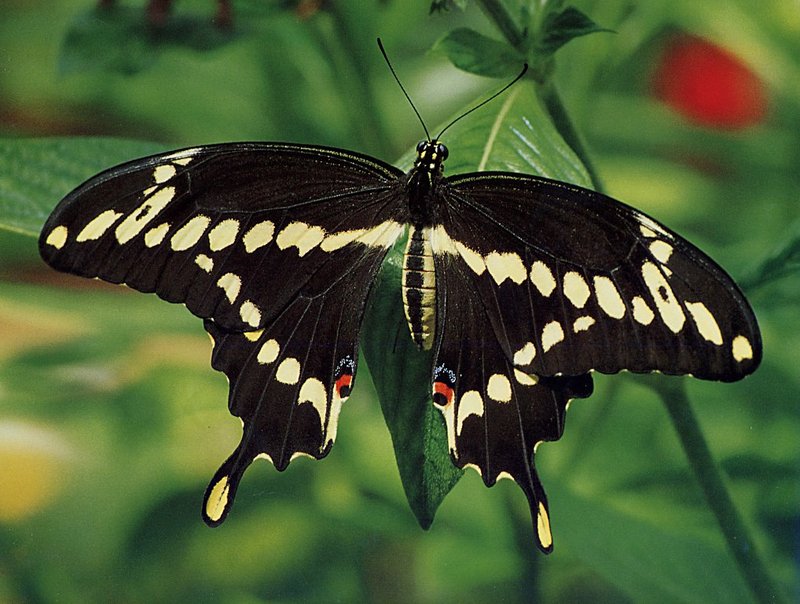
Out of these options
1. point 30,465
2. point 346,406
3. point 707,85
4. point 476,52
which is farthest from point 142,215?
point 707,85

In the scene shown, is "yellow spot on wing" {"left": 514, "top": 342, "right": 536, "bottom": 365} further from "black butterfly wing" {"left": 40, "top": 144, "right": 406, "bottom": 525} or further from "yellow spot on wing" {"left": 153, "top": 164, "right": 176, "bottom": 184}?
"yellow spot on wing" {"left": 153, "top": 164, "right": 176, "bottom": 184}

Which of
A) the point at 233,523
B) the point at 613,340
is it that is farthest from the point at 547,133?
the point at 233,523

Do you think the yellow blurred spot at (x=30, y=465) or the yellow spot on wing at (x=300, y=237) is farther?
the yellow blurred spot at (x=30, y=465)

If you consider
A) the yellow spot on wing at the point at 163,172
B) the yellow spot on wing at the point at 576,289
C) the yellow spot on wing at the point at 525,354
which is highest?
the yellow spot on wing at the point at 576,289

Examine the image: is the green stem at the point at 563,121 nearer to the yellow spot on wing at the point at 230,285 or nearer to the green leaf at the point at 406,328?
the green leaf at the point at 406,328

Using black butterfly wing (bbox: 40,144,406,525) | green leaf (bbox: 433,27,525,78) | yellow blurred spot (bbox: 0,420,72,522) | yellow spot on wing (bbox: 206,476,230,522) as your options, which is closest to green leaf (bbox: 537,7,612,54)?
green leaf (bbox: 433,27,525,78)

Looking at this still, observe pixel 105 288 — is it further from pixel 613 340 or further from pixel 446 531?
pixel 613 340

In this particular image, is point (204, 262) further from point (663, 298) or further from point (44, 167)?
point (663, 298)

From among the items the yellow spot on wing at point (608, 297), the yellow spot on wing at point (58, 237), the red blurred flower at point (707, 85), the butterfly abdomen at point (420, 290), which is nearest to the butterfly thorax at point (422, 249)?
the butterfly abdomen at point (420, 290)
